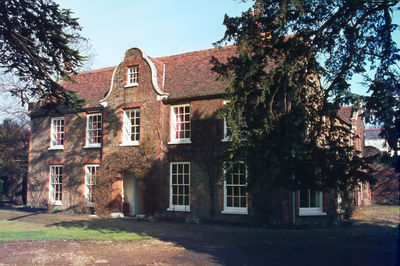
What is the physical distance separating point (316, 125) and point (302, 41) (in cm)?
269

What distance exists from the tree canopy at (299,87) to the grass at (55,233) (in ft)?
A: 18.8

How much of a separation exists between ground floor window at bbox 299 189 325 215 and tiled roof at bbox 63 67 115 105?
44.8 feet

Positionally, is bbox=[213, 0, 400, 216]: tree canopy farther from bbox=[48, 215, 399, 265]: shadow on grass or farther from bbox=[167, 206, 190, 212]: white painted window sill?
bbox=[167, 206, 190, 212]: white painted window sill

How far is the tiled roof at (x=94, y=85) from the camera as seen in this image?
23.5 meters

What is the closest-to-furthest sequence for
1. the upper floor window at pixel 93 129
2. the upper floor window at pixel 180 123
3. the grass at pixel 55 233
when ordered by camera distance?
1. the grass at pixel 55 233
2. the upper floor window at pixel 180 123
3. the upper floor window at pixel 93 129

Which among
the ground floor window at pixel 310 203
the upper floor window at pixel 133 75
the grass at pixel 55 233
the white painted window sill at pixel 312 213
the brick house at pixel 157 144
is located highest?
the upper floor window at pixel 133 75

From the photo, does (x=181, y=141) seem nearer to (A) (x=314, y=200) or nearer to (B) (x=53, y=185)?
(A) (x=314, y=200)

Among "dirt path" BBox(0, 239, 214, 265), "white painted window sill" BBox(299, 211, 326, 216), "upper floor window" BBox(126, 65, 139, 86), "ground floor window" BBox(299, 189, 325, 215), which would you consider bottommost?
"dirt path" BBox(0, 239, 214, 265)

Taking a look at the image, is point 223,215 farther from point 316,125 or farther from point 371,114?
point 371,114

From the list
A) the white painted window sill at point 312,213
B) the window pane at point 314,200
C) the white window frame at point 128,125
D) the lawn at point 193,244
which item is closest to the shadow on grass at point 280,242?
the lawn at point 193,244

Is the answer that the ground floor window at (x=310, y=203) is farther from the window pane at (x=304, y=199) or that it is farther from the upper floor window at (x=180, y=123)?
the upper floor window at (x=180, y=123)

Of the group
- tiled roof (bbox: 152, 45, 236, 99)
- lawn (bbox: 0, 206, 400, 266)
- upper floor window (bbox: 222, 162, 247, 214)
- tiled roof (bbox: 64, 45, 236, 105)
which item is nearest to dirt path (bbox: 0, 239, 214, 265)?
lawn (bbox: 0, 206, 400, 266)

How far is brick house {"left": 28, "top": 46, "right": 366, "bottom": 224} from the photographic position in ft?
58.7

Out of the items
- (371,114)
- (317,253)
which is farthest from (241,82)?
(317,253)
